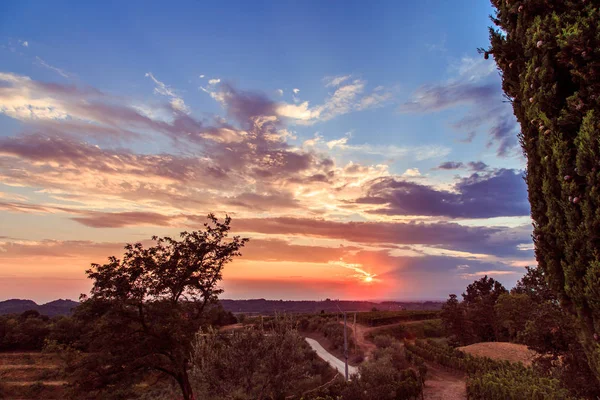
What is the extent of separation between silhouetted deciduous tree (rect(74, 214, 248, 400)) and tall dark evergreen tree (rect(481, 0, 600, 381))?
57.7 feet

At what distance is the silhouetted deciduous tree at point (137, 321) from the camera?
1756 cm

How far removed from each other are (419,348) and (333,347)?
52.1 feet

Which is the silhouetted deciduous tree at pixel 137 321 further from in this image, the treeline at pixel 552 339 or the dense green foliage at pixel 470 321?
the dense green foliage at pixel 470 321

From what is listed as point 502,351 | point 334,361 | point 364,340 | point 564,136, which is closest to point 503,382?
point 502,351

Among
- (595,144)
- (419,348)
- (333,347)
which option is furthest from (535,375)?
(333,347)

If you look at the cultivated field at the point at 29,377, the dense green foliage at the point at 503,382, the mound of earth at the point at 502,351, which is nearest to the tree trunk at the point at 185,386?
the dense green foliage at the point at 503,382

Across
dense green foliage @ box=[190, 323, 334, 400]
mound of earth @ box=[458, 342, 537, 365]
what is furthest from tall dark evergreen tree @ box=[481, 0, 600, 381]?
mound of earth @ box=[458, 342, 537, 365]

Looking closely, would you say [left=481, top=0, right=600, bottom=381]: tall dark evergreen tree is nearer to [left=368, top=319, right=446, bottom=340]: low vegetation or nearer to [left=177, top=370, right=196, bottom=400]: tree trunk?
[left=177, top=370, right=196, bottom=400]: tree trunk

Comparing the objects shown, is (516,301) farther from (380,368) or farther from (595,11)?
(595,11)

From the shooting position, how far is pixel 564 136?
666 cm

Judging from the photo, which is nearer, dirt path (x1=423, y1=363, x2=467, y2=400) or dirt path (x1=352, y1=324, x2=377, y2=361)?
dirt path (x1=423, y1=363, x2=467, y2=400)

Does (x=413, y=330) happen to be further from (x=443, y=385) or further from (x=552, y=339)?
(x=552, y=339)

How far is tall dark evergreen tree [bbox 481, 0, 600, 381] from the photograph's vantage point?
5.97 meters

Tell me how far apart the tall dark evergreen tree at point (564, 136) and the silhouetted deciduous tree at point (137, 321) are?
692 inches
